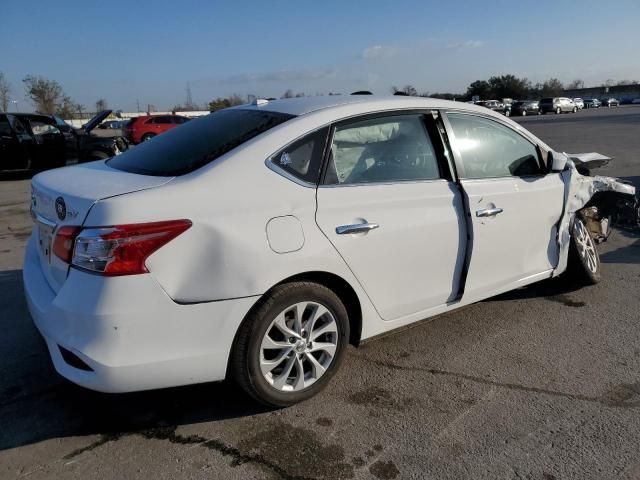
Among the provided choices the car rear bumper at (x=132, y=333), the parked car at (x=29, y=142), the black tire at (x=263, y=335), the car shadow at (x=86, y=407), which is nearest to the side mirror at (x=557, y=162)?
the black tire at (x=263, y=335)

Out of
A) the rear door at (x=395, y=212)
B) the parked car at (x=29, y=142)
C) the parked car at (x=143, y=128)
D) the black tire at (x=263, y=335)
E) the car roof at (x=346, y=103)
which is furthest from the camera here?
the parked car at (x=143, y=128)

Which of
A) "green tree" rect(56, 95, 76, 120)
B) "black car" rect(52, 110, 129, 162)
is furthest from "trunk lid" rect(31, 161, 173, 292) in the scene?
"green tree" rect(56, 95, 76, 120)

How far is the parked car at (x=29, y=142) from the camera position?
13.0m

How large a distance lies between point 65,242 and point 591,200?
4.86m

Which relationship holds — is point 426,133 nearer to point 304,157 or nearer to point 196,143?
point 304,157

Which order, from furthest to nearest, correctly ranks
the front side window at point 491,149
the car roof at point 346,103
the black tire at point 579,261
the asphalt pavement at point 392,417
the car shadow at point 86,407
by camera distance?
the black tire at point 579,261 < the front side window at point 491,149 < the car roof at point 346,103 < the car shadow at point 86,407 < the asphalt pavement at point 392,417

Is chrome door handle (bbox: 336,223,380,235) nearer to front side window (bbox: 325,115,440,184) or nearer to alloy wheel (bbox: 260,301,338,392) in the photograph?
front side window (bbox: 325,115,440,184)

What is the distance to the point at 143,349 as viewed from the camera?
2.41m

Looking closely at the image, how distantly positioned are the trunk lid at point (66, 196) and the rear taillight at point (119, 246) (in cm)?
12

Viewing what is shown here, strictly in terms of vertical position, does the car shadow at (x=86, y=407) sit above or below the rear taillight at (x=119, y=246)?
below

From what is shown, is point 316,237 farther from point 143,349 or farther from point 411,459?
point 411,459

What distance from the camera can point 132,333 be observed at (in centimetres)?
236

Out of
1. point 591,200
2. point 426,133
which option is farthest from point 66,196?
point 591,200

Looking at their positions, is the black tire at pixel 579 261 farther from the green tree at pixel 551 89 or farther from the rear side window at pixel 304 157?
the green tree at pixel 551 89
